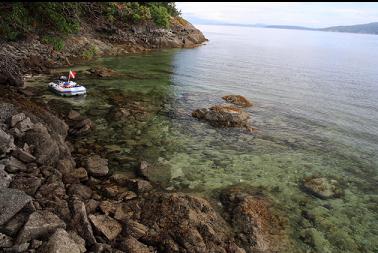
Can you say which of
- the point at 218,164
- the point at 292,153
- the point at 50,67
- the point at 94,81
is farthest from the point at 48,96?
the point at 292,153

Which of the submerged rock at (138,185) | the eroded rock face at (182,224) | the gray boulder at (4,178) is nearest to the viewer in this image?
the eroded rock face at (182,224)

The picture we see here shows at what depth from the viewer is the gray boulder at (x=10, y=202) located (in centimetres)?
1216

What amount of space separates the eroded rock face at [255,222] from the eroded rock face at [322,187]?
3.48m

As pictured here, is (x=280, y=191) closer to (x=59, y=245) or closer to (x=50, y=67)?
(x=59, y=245)

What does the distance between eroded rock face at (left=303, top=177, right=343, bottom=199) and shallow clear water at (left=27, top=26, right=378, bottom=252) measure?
47 centimetres

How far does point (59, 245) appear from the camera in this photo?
437 inches

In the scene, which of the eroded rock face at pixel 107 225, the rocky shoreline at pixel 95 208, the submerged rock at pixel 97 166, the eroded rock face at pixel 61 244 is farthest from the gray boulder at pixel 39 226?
the submerged rock at pixel 97 166

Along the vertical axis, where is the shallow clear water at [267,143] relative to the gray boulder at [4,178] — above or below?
below

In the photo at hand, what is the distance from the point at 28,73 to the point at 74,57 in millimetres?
16168

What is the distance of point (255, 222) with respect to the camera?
16.0 m

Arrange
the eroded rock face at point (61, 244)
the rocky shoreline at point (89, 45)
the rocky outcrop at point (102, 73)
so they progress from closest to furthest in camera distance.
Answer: the eroded rock face at point (61, 244) < the rocky shoreline at point (89, 45) < the rocky outcrop at point (102, 73)

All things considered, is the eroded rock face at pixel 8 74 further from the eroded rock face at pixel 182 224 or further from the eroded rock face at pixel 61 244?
the eroded rock face at pixel 61 244

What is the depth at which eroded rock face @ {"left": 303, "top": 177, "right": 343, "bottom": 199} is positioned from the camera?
19875mm

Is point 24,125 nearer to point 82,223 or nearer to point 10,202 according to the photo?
point 10,202
